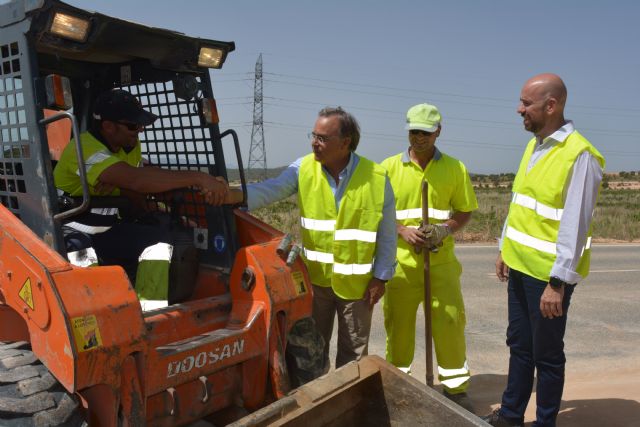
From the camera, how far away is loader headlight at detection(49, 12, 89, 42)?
8.93 ft

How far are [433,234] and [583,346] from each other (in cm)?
323

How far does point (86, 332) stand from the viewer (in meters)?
2.45

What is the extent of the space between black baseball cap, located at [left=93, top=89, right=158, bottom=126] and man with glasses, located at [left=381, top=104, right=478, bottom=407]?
185 cm

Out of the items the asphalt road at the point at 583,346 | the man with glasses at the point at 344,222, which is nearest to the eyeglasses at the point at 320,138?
the man with glasses at the point at 344,222

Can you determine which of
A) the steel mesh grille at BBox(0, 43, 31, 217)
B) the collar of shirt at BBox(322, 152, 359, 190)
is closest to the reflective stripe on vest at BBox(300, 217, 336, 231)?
the collar of shirt at BBox(322, 152, 359, 190)

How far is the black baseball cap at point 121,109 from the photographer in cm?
358

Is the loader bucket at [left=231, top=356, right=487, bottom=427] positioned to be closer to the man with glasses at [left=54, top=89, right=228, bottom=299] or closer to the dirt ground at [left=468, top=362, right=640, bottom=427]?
the man with glasses at [left=54, top=89, right=228, bottom=299]

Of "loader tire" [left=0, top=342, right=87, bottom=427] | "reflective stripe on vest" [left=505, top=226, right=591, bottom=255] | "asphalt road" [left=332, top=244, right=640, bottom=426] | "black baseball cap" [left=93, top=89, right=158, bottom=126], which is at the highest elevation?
"black baseball cap" [left=93, top=89, right=158, bottom=126]

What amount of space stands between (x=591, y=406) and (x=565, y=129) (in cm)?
211

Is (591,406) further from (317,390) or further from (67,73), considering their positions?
(67,73)

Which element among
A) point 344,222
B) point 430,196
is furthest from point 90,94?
point 430,196

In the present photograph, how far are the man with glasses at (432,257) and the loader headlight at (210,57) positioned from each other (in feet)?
4.80

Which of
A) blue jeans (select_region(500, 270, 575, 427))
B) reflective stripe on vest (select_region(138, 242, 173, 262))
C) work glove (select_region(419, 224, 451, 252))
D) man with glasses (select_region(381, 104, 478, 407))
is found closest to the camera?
reflective stripe on vest (select_region(138, 242, 173, 262))

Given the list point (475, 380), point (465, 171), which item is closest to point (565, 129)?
point (465, 171)
